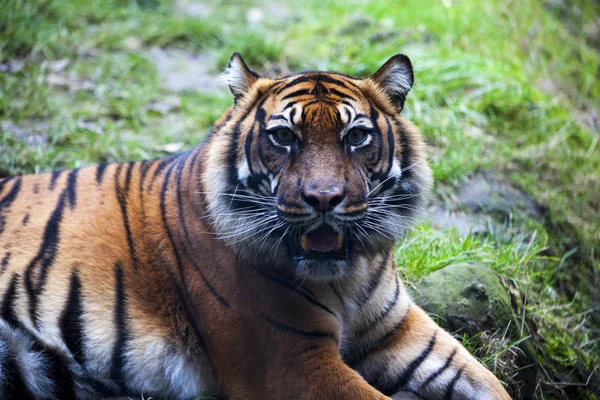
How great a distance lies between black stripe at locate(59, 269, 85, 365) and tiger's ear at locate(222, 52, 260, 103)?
1088 millimetres

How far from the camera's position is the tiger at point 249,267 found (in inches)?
102

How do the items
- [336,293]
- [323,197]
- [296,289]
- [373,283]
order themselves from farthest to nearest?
[373,283], [336,293], [296,289], [323,197]

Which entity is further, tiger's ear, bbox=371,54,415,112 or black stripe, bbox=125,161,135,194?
black stripe, bbox=125,161,135,194

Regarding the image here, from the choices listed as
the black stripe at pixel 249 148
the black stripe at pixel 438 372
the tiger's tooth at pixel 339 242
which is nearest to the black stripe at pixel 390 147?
the tiger's tooth at pixel 339 242

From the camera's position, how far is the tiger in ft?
8.52

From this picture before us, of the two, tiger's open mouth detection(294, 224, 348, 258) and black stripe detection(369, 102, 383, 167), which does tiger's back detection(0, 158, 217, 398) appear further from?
black stripe detection(369, 102, 383, 167)

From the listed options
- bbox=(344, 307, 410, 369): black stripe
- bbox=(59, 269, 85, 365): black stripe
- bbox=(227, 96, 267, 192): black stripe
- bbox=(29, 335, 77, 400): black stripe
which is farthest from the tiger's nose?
bbox=(29, 335, 77, 400): black stripe

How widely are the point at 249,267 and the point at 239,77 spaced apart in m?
0.81

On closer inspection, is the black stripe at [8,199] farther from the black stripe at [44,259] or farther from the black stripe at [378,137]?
the black stripe at [378,137]

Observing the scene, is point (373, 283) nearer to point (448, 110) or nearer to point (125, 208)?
point (125, 208)

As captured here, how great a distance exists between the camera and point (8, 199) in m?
3.20

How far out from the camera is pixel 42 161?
459 centimetres

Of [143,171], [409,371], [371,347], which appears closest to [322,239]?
[371,347]

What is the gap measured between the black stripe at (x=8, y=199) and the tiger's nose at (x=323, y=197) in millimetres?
1555
